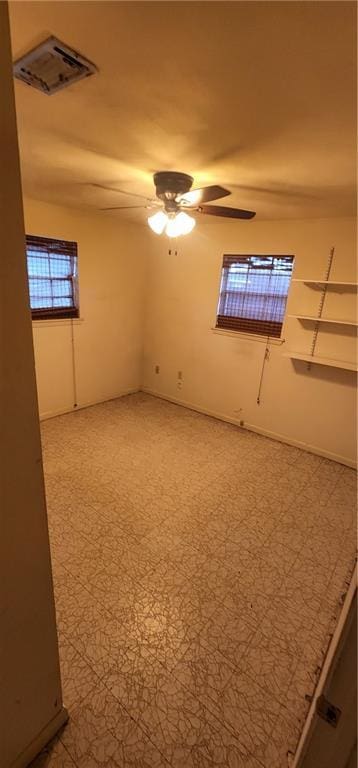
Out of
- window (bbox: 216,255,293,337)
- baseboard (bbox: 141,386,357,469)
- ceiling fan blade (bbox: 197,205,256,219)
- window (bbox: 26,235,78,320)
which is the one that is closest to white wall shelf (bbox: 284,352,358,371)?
window (bbox: 216,255,293,337)

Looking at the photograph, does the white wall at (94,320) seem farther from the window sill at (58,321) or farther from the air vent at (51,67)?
the air vent at (51,67)

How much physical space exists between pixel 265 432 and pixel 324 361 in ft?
3.66

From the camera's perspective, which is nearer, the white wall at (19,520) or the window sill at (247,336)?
the white wall at (19,520)

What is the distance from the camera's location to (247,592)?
1916 millimetres

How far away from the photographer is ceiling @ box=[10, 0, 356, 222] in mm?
900

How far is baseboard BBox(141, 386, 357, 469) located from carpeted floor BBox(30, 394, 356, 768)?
127 millimetres

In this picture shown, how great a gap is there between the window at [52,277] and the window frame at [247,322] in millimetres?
1738

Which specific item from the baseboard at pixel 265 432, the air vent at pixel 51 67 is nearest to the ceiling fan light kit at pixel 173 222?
the air vent at pixel 51 67

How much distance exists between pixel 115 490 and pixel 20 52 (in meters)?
2.57

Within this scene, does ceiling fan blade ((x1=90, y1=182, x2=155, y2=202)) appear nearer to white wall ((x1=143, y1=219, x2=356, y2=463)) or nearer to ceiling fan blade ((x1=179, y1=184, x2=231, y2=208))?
ceiling fan blade ((x1=179, y1=184, x2=231, y2=208))

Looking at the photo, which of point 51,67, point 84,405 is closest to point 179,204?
point 51,67

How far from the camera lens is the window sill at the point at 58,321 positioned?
11.6 feet

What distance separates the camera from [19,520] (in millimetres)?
922

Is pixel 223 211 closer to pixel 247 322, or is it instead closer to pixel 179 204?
pixel 179 204
